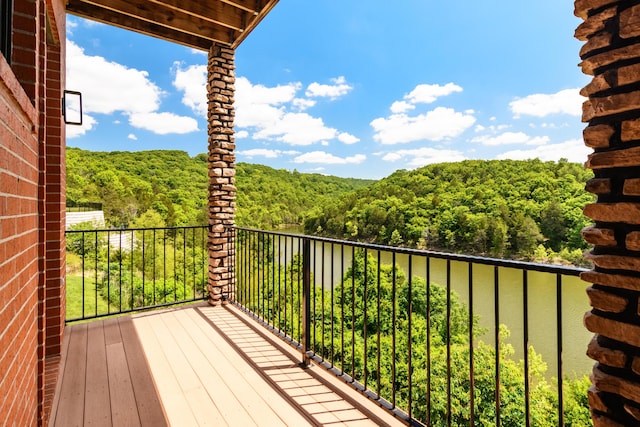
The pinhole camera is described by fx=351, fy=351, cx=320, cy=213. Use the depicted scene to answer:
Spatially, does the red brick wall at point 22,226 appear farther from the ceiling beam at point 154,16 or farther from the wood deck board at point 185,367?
the ceiling beam at point 154,16

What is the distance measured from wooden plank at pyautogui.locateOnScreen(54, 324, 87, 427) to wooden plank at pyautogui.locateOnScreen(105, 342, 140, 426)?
0.16 m

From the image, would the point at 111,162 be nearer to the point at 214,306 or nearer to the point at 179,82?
the point at 214,306

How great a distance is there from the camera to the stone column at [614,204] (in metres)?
0.88

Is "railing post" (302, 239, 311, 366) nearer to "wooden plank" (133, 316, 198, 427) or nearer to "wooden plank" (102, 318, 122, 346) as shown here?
"wooden plank" (133, 316, 198, 427)

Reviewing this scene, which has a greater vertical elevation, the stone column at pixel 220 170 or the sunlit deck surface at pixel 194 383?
the stone column at pixel 220 170

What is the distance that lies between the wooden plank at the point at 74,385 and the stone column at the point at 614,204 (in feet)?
7.79

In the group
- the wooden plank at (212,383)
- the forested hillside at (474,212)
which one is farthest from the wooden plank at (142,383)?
the forested hillside at (474,212)

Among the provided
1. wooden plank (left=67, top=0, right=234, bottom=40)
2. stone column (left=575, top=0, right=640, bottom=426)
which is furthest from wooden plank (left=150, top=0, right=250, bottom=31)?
stone column (left=575, top=0, right=640, bottom=426)

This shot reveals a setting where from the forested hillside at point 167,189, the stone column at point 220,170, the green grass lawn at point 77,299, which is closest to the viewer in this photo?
the stone column at point 220,170

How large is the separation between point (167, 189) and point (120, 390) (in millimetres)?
18935

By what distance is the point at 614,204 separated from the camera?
0.92 meters

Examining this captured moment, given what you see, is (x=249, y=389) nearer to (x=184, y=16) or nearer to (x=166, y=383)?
(x=166, y=383)

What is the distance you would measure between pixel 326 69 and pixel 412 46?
12.8m

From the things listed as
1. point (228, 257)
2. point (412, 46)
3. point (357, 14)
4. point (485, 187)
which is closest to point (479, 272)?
point (485, 187)
